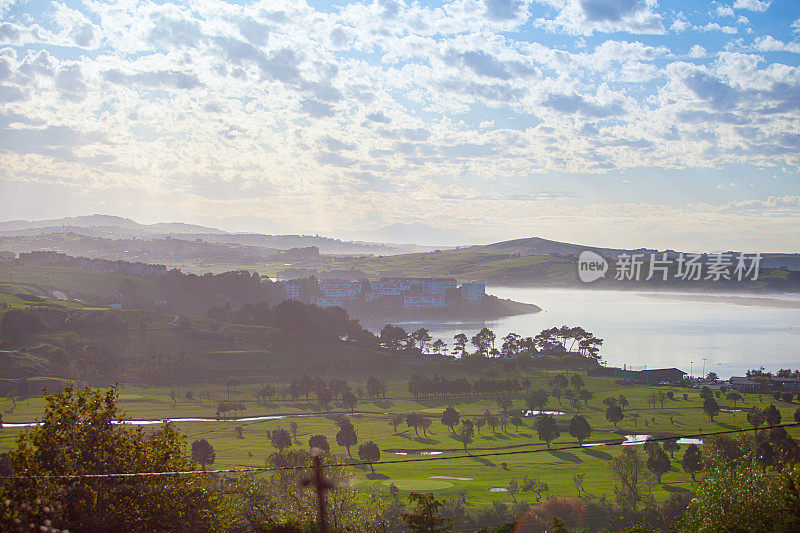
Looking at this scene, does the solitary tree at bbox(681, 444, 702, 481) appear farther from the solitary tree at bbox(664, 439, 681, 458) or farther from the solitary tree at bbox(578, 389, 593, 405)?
the solitary tree at bbox(578, 389, 593, 405)

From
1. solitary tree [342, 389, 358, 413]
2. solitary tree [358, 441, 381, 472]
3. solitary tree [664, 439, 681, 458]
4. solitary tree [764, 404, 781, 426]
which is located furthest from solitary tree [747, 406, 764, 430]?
solitary tree [342, 389, 358, 413]

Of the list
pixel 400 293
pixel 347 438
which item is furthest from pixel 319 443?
pixel 400 293

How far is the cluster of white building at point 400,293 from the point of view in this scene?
299 feet

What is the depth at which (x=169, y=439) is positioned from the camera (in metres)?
9.94

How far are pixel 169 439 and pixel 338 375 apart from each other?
34.0 m

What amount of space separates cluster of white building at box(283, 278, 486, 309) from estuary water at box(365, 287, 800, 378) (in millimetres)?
8623

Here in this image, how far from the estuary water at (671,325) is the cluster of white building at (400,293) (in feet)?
28.3

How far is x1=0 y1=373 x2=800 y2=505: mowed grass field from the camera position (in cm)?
2111

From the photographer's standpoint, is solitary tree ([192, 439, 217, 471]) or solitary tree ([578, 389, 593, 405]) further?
solitary tree ([578, 389, 593, 405])

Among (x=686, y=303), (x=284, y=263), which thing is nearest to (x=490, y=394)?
(x=686, y=303)

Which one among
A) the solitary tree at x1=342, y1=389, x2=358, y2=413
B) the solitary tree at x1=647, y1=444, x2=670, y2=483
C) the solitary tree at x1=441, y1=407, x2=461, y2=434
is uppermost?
the solitary tree at x1=647, y1=444, x2=670, y2=483

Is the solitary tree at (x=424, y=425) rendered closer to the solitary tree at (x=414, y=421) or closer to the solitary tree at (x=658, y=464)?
the solitary tree at (x=414, y=421)

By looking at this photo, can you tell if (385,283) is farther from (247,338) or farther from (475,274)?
(247,338)

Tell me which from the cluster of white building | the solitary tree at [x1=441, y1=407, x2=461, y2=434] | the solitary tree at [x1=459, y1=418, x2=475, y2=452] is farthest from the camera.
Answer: the cluster of white building
